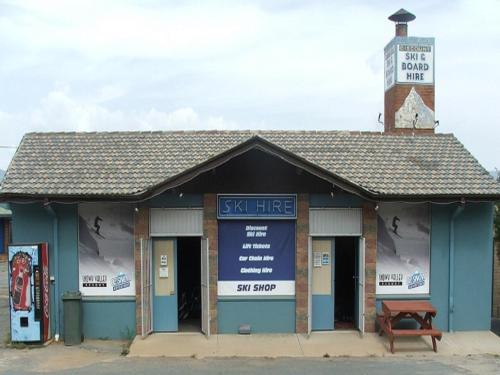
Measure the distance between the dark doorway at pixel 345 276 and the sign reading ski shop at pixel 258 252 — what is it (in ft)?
6.56

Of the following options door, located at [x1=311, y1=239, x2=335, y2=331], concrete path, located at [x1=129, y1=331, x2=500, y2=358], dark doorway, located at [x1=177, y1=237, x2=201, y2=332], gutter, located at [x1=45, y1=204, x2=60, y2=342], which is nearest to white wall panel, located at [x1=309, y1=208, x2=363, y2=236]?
door, located at [x1=311, y1=239, x2=335, y2=331]

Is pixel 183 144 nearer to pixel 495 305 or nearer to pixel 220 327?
pixel 220 327

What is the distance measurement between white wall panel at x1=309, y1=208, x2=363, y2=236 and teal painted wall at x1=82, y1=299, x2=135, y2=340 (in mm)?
4022

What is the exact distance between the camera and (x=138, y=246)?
994 centimetres

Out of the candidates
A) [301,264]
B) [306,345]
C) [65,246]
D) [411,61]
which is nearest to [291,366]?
[306,345]

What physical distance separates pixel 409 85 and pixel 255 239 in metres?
7.06

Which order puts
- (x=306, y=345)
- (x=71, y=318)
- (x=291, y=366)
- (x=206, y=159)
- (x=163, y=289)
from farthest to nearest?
1. (x=206, y=159)
2. (x=163, y=289)
3. (x=71, y=318)
4. (x=306, y=345)
5. (x=291, y=366)

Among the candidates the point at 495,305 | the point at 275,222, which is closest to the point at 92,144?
the point at 275,222

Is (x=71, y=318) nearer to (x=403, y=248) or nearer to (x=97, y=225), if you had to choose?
(x=97, y=225)

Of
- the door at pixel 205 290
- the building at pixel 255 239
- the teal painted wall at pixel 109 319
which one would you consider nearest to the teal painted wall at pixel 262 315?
the building at pixel 255 239

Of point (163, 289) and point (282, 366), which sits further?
point (163, 289)

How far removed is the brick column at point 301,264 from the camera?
33.0 ft

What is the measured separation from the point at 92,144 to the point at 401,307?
760cm

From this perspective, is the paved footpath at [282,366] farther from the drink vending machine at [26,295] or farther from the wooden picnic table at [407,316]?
the drink vending machine at [26,295]
